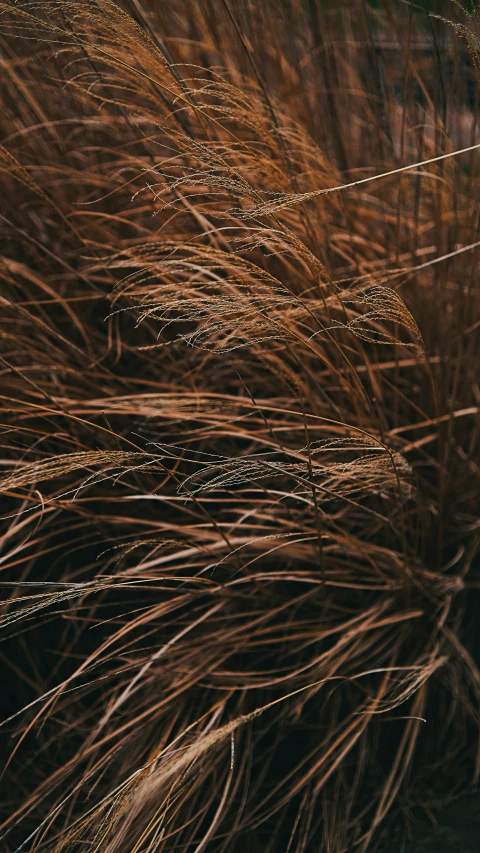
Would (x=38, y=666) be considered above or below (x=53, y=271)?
below

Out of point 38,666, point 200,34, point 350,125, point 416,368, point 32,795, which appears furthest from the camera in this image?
point 350,125

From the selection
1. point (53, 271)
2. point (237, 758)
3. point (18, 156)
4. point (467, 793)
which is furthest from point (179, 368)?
point (467, 793)

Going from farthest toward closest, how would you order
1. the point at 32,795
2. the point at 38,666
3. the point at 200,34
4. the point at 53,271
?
the point at 200,34
the point at 53,271
the point at 38,666
the point at 32,795

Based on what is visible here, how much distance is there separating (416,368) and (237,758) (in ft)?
2.18

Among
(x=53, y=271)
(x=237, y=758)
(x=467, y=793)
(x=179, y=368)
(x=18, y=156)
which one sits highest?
(x=18, y=156)

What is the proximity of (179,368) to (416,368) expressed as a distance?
399 mm

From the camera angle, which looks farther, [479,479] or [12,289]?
[12,289]

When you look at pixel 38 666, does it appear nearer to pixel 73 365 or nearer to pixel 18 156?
pixel 73 365

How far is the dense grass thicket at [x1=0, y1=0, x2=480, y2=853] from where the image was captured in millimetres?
1051

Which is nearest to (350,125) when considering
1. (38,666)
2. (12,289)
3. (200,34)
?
(200,34)

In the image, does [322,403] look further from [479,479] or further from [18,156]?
[18,156]

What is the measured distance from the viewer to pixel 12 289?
4.72 ft

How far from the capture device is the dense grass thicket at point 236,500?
105 centimetres

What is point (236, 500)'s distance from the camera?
1.12m
